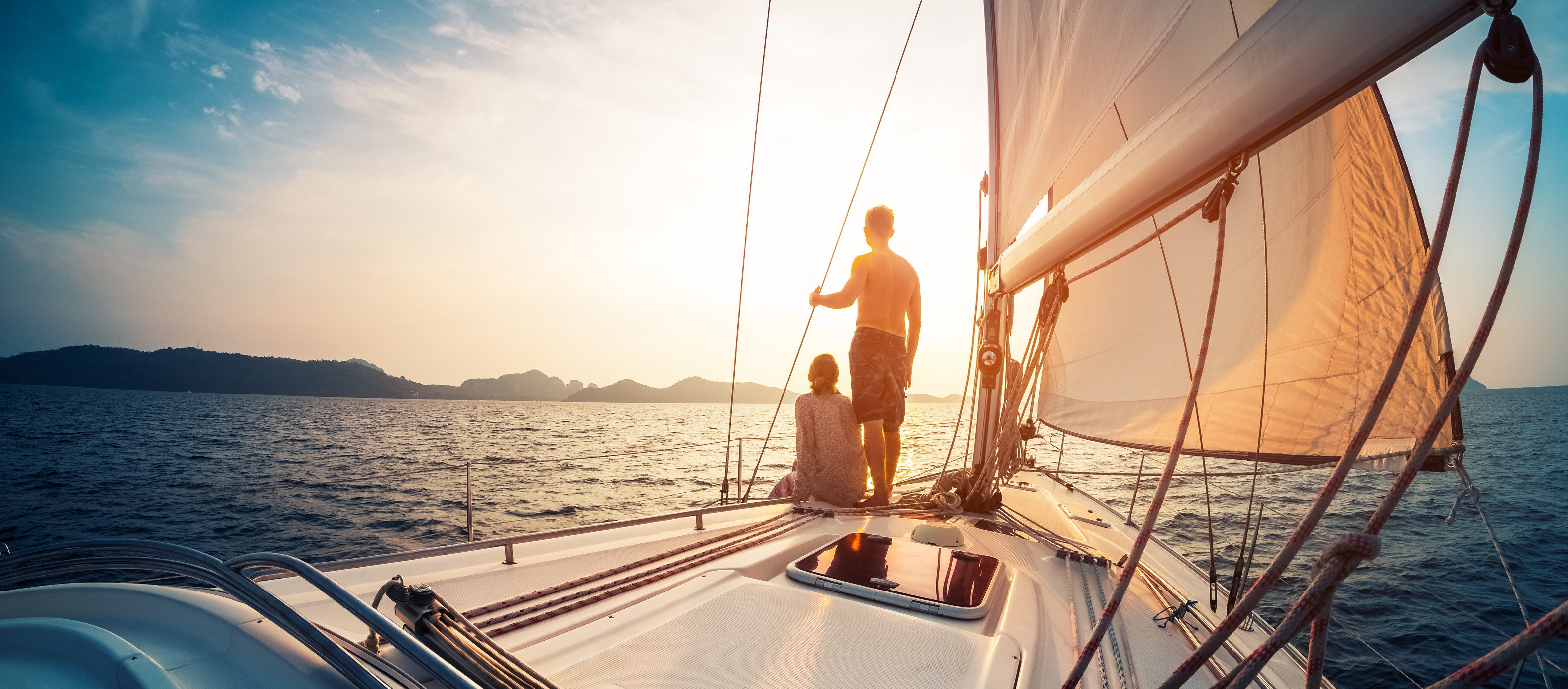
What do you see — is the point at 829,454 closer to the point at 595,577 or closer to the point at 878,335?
the point at 878,335

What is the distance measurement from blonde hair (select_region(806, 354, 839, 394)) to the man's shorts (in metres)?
0.31

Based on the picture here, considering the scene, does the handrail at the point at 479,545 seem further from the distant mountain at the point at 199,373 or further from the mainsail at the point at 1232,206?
the distant mountain at the point at 199,373

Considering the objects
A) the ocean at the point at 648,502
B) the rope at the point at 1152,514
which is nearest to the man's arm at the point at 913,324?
the ocean at the point at 648,502

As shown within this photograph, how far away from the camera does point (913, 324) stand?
307 cm

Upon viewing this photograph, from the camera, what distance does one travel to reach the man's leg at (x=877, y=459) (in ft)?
9.57

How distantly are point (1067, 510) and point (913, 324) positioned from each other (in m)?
1.34

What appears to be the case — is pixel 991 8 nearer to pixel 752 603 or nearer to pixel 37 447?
pixel 752 603

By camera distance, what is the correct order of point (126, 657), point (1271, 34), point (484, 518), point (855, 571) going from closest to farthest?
point (126, 657)
point (1271, 34)
point (855, 571)
point (484, 518)

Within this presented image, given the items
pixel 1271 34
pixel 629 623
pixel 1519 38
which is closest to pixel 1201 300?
pixel 1271 34

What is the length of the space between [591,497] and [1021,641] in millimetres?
8897

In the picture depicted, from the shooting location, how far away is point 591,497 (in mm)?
9219

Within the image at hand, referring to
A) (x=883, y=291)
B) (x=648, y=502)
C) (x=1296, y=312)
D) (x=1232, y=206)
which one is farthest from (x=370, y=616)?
(x=648, y=502)

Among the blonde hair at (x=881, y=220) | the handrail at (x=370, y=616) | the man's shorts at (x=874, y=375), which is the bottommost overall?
the handrail at (x=370, y=616)

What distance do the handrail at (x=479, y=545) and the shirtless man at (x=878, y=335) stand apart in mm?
970
